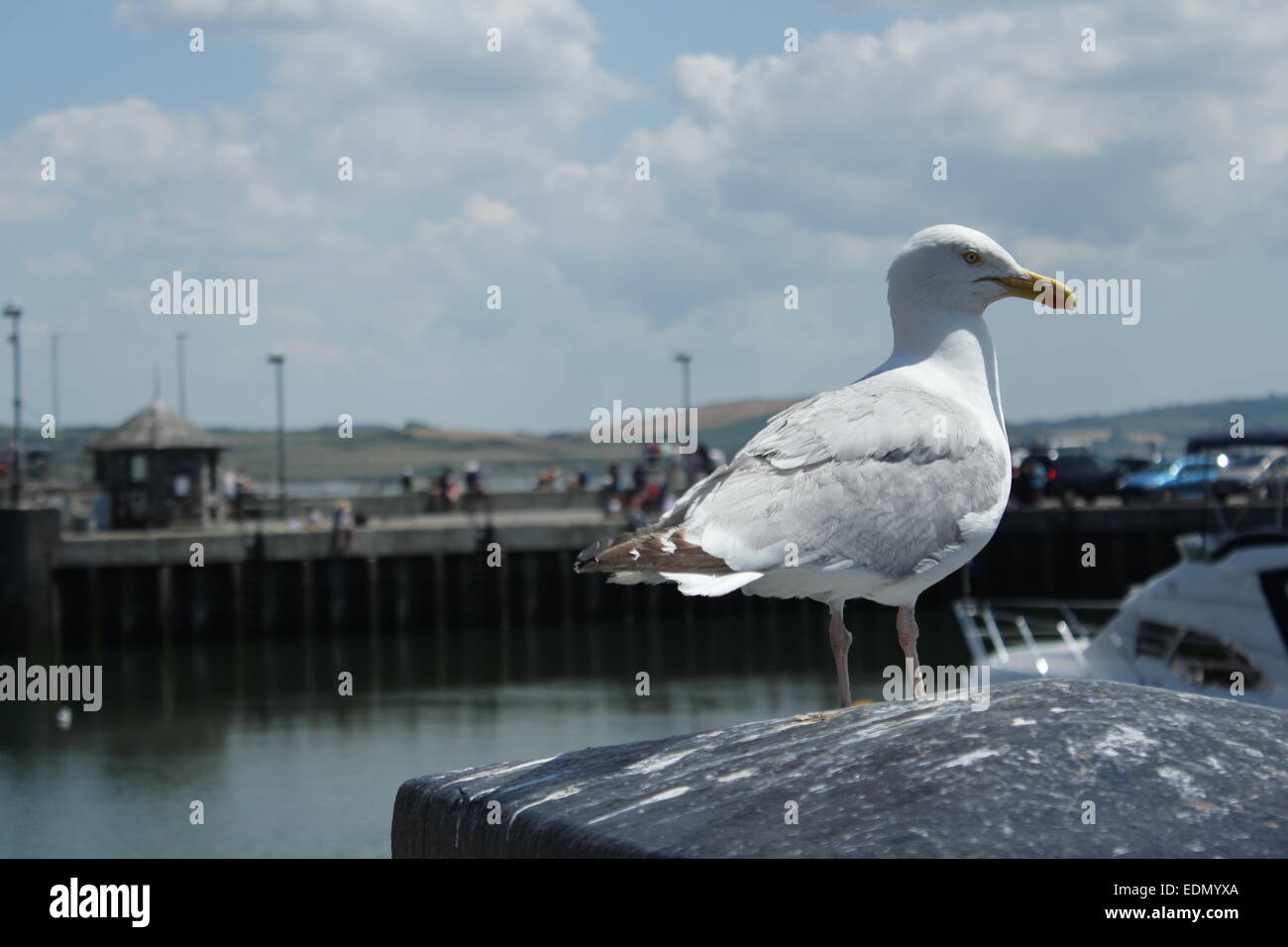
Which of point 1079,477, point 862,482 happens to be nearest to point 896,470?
point 862,482

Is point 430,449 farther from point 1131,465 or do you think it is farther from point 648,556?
point 648,556

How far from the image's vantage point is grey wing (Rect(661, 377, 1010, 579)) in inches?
230

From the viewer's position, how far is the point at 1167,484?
63562 mm

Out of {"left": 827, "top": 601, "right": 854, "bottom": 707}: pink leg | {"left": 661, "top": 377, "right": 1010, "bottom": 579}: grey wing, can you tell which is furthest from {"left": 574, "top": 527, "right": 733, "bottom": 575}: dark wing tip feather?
{"left": 827, "top": 601, "right": 854, "bottom": 707}: pink leg

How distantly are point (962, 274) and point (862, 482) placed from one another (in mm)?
967

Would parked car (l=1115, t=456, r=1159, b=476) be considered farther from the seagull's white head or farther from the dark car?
the seagull's white head

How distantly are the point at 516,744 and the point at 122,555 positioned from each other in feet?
70.0

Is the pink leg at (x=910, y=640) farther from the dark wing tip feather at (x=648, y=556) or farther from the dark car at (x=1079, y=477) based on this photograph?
the dark car at (x=1079, y=477)

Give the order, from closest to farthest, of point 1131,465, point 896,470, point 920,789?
point 920,789
point 896,470
point 1131,465

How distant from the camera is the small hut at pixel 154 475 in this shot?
5603cm

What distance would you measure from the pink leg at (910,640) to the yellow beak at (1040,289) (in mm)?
1314

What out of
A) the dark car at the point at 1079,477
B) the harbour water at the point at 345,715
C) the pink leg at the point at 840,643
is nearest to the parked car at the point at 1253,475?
the dark car at the point at 1079,477

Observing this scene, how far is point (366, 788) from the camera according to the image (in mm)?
31078

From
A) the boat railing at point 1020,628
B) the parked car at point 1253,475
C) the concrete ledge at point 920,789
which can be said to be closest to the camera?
the concrete ledge at point 920,789
